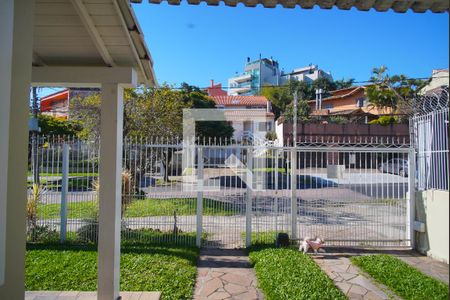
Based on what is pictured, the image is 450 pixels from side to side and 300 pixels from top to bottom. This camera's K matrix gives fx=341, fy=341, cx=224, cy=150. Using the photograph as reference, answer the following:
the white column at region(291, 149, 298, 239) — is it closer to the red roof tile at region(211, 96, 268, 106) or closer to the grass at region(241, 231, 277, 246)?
the grass at region(241, 231, 277, 246)

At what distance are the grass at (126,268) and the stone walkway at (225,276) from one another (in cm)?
17

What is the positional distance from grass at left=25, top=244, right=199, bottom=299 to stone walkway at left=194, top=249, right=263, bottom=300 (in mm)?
165

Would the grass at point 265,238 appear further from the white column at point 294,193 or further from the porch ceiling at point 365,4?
the porch ceiling at point 365,4

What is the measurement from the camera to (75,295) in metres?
3.90

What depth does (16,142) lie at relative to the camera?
1433 mm

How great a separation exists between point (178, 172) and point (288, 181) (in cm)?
237

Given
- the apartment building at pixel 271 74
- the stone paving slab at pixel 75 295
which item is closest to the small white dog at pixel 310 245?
the stone paving slab at pixel 75 295

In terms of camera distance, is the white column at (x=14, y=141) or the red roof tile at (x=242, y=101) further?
the red roof tile at (x=242, y=101)

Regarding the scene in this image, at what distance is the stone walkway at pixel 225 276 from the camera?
4.48 m

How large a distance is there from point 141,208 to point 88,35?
4375 mm

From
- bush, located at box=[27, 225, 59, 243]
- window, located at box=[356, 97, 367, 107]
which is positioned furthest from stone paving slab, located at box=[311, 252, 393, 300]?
window, located at box=[356, 97, 367, 107]

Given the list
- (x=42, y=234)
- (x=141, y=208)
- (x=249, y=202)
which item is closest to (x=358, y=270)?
(x=249, y=202)

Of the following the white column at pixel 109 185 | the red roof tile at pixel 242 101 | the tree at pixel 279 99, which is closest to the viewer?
the white column at pixel 109 185

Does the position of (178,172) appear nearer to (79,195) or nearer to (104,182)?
(79,195)
